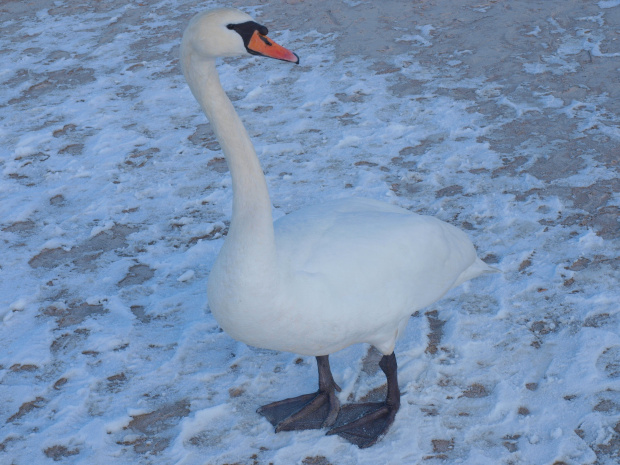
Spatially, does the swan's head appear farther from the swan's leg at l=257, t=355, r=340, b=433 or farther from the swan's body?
the swan's leg at l=257, t=355, r=340, b=433

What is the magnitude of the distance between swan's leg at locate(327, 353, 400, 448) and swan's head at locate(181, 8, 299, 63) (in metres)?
1.38

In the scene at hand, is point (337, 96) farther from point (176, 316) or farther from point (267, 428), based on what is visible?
point (267, 428)

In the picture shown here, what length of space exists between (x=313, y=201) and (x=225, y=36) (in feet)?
7.78

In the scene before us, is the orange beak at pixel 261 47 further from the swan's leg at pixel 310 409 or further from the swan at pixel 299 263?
the swan's leg at pixel 310 409

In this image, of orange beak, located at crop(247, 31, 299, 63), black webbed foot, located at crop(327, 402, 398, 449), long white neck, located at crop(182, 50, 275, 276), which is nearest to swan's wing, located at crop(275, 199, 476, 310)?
long white neck, located at crop(182, 50, 275, 276)

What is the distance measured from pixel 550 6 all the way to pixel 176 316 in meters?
5.59

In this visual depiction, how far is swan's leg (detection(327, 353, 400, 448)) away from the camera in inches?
117

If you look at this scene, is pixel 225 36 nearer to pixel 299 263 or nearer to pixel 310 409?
pixel 299 263

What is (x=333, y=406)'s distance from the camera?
3.15 m

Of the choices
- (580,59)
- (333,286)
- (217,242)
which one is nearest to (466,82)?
(580,59)

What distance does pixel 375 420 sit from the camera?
3.03m

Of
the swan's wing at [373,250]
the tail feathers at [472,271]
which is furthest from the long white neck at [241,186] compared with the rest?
the tail feathers at [472,271]

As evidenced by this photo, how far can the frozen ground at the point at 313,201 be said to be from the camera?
9.92 feet

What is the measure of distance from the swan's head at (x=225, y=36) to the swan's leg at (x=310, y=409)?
139 centimetres
